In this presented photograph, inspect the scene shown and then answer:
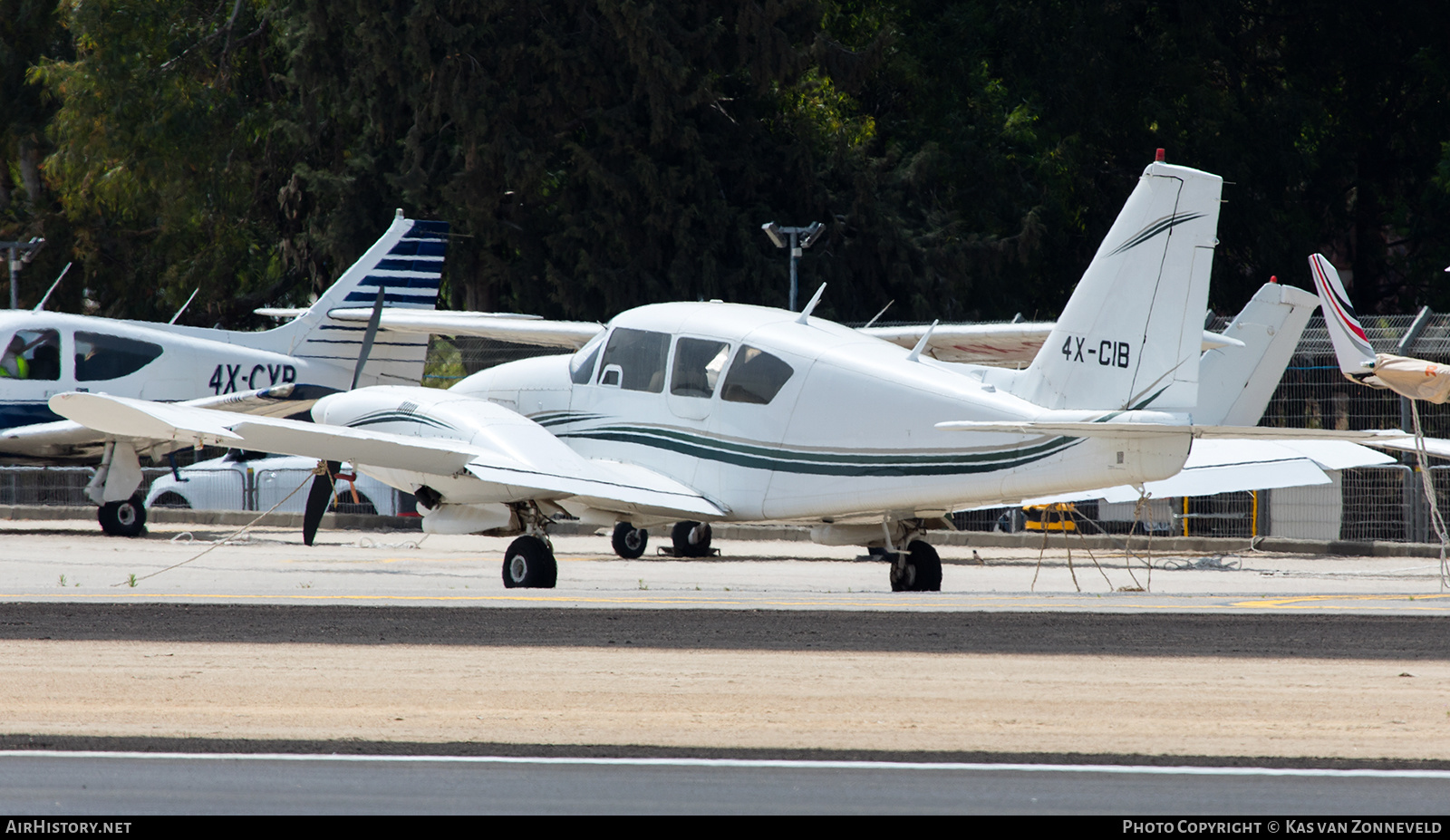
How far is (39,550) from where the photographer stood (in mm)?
20297

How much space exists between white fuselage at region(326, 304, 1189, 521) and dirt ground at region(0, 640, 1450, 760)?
310cm

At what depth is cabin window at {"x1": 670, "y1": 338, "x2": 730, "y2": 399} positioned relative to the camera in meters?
15.1

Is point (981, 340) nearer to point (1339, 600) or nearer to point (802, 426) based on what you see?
point (802, 426)

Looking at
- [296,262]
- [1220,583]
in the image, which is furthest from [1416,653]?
[296,262]

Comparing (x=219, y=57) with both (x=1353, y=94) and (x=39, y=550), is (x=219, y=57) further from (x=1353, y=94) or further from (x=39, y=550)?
(x=1353, y=94)

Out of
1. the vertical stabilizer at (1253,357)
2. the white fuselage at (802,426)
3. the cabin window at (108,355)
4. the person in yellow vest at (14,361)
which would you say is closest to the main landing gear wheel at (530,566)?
the white fuselage at (802,426)

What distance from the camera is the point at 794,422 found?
1445 cm

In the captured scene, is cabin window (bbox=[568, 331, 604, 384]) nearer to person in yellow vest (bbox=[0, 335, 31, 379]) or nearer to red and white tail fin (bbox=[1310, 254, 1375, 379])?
red and white tail fin (bbox=[1310, 254, 1375, 379])

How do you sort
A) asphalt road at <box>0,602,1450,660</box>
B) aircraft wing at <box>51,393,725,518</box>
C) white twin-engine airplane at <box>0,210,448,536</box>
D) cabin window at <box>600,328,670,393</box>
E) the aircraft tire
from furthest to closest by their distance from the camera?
white twin-engine airplane at <box>0,210,448,536</box>, cabin window at <box>600,328,670,393</box>, the aircraft tire, aircraft wing at <box>51,393,725,518</box>, asphalt road at <box>0,602,1450,660</box>

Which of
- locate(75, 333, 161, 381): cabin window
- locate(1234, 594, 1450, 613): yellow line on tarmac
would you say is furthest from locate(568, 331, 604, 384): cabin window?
locate(75, 333, 161, 381): cabin window

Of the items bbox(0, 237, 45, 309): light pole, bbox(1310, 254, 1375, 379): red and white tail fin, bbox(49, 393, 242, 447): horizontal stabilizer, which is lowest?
bbox(49, 393, 242, 447): horizontal stabilizer

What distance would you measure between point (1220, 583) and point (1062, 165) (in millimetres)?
24186

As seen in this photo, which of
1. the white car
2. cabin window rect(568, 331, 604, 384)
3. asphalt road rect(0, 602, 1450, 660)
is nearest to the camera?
asphalt road rect(0, 602, 1450, 660)

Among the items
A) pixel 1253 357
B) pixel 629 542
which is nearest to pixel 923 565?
pixel 629 542
